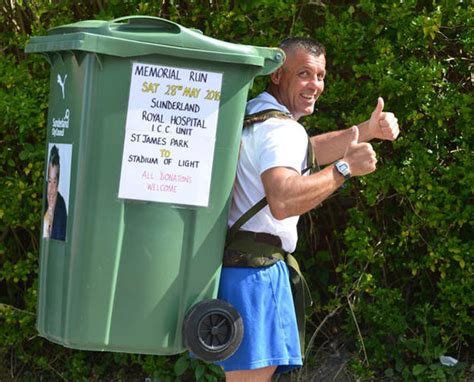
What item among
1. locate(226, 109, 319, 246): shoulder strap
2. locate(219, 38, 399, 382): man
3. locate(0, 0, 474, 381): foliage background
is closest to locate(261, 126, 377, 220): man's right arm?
locate(219, 38, 399, 382): man

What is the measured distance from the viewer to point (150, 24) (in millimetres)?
3854

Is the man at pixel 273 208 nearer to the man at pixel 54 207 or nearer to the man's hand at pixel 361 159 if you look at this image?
the man's hand at pixel 361 159

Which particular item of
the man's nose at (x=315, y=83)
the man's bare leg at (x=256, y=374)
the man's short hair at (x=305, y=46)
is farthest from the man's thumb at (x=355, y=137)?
the man's bare leg at (x=256, y=374)

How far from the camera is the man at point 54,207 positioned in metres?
3.89

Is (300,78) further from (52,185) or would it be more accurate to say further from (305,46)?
(52,185)

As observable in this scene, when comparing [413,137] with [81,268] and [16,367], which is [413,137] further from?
[16,367]

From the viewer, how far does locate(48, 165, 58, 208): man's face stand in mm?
3953

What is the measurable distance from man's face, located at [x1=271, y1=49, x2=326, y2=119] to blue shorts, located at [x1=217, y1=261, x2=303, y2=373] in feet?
2.17

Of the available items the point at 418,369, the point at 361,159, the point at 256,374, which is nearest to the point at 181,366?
the point at 418,369

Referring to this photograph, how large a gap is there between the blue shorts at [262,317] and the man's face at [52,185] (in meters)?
0.70

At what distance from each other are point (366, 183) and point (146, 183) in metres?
1.77

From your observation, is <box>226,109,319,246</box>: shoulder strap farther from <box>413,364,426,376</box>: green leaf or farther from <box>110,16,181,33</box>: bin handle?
<box>413,364,426,376</box>: green leaf

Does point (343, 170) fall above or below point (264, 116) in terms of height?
below

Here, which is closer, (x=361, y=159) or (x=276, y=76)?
(x=361, y=159)
